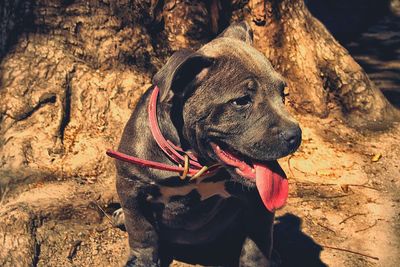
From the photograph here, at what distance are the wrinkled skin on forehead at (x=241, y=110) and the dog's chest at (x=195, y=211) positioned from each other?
1.61ft

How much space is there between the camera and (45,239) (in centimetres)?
468

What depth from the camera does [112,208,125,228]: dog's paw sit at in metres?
4.89

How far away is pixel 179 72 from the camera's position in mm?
3531

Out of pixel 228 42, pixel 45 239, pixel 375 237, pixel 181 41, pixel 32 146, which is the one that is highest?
pixel 228 42

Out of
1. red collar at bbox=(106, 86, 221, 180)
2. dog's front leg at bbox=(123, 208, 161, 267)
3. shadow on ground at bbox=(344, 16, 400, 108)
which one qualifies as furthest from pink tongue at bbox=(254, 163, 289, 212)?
shadow on ground at bbox=(344, 16, 400, 108)

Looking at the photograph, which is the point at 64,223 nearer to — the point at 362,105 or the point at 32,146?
the point at 32,146

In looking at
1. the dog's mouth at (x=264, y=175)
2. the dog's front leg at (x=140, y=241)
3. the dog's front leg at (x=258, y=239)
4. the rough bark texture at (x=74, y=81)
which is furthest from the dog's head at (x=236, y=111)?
the rough bark texture at (x=74, y=81)

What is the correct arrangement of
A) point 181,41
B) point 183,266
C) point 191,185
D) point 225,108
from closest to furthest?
point 225,108, point 191,185, point 183,266, point 181,41

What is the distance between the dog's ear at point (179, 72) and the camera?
3.47 m

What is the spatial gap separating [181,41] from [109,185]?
1.51m

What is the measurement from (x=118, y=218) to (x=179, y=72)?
1.78 meters

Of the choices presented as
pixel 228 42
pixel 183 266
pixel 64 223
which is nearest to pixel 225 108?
pixel 228 42

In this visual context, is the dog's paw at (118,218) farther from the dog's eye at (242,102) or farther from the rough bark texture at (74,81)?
the dog's eye at (242,102)

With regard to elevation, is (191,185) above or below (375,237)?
above
